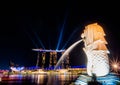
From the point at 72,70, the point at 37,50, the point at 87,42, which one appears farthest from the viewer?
the point at 37,50

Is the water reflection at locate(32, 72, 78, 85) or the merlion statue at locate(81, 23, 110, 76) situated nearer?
the merlion statue at locate(81, 23, 110, 76)

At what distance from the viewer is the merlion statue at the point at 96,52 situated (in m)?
25.1

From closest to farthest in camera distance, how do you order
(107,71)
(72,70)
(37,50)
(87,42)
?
(107,71) < (87,42) < (72,70) < (37,50)

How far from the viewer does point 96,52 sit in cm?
2569

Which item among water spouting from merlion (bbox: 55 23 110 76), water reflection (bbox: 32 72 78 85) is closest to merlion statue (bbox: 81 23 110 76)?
water spouting from merlion (bbox: 55 23 110 76)

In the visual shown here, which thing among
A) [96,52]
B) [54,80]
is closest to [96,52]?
[96,52]

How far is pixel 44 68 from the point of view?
464 feet

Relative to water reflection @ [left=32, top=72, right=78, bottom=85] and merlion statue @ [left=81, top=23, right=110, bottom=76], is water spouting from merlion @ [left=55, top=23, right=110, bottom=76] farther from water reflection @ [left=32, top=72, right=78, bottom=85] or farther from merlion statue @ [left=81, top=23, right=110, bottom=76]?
water reflection @ [left=32, top=72, right=78, bottom=85]

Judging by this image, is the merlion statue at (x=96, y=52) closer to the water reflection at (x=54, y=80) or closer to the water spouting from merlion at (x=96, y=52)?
the water spouting from merlion at (x=96, y=52)

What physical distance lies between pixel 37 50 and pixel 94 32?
124m

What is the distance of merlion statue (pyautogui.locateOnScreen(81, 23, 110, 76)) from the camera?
2508 centimetres

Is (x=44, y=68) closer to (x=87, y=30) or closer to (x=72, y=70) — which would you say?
(x=72, y=70)

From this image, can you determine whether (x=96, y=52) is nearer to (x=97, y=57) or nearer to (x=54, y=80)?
(x=97, y=57)

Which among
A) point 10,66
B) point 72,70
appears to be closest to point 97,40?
point 72,70
